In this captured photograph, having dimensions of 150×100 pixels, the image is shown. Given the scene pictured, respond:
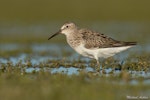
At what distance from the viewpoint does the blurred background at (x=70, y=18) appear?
89.3ft

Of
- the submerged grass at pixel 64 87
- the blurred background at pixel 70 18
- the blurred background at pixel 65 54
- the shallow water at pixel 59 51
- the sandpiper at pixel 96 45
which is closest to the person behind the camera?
the submerged grass at pixel 64 87

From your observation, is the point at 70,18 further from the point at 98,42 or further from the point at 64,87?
the point at 64,87

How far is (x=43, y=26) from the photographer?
3156 cm

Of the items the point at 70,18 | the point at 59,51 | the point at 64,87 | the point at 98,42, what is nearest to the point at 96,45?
the point at 98,42

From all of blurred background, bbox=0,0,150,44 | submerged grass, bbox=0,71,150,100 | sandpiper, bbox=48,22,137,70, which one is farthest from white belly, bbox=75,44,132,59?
blurred background, bbox=0,0,150,44

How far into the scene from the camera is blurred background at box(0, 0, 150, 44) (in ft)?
89.3

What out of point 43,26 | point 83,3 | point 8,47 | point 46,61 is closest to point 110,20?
point 43,26

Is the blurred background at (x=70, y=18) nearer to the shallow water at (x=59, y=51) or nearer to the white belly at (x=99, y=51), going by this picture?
the shallow water at (x=59, y=51)

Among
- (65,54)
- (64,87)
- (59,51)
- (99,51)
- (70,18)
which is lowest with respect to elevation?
(64,87)

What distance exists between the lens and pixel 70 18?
33250 millimetres

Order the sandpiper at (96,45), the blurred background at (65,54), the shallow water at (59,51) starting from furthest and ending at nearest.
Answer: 1. the shallow water at (59,51)
2. the sandpiper at (96,45)
3. the blurred background at (65,54)

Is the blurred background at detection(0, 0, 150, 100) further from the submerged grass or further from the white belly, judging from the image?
the white belly

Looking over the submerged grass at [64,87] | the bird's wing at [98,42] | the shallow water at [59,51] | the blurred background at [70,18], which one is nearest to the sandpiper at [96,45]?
the bird's wing at [98,42]

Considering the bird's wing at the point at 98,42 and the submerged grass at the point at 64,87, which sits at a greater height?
the bird's wing at the point at 98,42
